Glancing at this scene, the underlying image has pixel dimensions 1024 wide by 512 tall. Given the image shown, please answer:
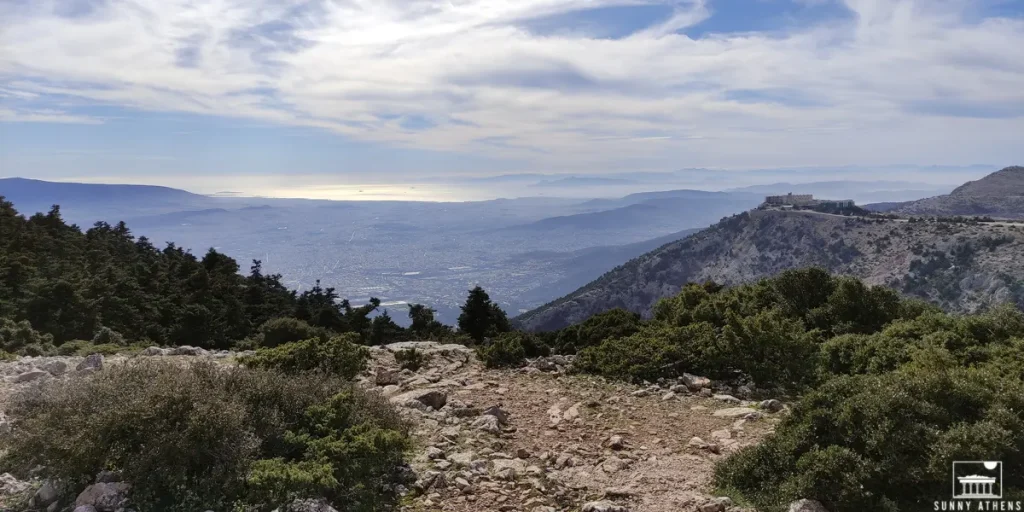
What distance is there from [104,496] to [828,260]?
268 ft

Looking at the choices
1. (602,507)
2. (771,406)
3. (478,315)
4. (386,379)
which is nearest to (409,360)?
(386,379)

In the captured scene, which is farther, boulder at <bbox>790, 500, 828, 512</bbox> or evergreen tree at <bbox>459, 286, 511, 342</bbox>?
evergreen tree at <bbox>459, 286, 511, 342</bbox>

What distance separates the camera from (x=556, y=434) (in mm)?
7117

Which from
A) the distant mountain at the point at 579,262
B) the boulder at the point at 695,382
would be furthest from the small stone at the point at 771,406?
the distant mountain at the point at 579,262

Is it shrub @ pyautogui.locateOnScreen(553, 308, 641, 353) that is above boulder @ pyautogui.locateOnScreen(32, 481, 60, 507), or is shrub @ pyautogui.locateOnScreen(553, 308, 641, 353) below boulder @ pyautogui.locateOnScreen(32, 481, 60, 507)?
below

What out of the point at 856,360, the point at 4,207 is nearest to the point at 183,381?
the point at 856,360

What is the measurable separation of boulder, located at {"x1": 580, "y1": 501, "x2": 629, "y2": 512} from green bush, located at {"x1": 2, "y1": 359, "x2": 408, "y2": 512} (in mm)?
1924

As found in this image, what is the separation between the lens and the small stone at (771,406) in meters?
8.13

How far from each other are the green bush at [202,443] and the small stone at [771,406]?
5.59m

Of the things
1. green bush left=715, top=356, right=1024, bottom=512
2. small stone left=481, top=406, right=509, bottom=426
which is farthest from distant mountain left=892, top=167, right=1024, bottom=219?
small stone left=481, top=406, right=509, bottom=426

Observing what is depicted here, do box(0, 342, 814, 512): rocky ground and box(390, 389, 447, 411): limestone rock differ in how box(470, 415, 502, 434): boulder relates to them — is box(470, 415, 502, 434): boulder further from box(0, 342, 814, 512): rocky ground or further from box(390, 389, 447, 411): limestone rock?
box(390, 389, 447, 411): limestone rock

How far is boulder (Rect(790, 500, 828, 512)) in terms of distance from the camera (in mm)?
4461

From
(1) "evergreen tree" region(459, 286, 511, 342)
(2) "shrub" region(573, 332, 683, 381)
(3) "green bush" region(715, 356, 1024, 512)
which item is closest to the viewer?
(3) "green bush" region(715, 356, 1024, 512)

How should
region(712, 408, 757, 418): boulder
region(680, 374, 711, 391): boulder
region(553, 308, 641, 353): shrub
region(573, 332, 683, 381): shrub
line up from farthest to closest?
region(553, 308, 641, 353): shrub → region(573, 332, 683, 381): shrub → region(680, 374, 711, 391): boulder → region(712, 408, 757, 418): boulder
